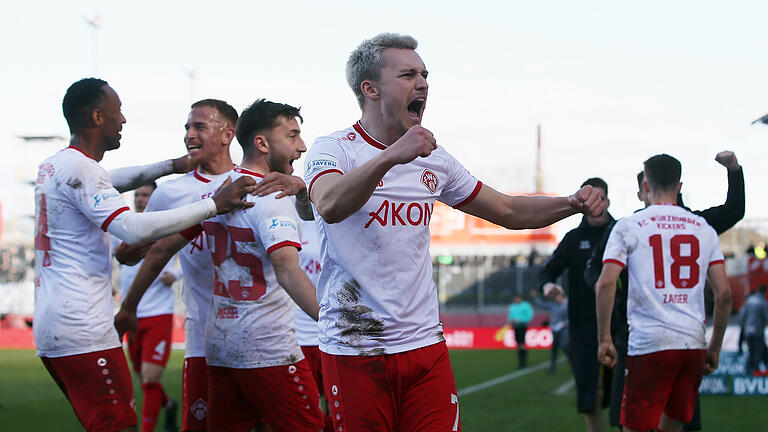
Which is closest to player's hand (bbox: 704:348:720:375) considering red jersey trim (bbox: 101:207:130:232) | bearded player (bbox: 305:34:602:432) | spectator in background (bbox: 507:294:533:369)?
bearded player (bbox: 305:34:602:432)

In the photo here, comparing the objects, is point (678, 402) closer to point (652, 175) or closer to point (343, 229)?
point (652, 175)

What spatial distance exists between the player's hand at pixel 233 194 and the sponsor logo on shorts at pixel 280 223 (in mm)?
200

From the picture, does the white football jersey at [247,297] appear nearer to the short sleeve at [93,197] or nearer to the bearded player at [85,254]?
the bearded player at [85,254]

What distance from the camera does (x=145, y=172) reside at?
591cm

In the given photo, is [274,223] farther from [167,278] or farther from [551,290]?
[167,278]

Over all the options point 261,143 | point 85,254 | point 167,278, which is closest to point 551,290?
point 261,143

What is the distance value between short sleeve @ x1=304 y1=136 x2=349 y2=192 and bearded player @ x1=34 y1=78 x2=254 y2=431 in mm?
1124

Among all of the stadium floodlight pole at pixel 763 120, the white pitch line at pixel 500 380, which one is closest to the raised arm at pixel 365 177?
the stadium floodlight pole at pixel 763 120

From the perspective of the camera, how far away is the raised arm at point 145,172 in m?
5.84

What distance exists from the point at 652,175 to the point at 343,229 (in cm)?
333

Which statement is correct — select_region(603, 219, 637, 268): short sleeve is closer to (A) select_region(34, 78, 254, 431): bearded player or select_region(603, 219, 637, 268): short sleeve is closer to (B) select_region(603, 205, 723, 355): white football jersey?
(B) select_region(603, 205, 723, 355): white football jersey

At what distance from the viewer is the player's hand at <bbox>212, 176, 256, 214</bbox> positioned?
4668 millimetres

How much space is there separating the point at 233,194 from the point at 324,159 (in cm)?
124

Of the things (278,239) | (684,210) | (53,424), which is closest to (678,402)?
(684,210)
